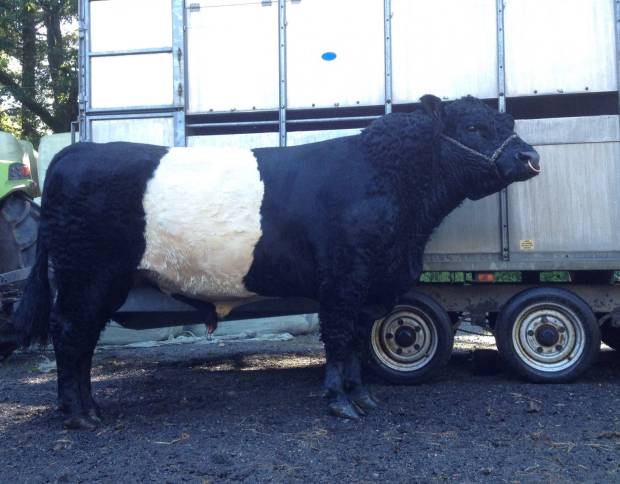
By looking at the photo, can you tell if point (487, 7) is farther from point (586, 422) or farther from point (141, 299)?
point (141, 299)

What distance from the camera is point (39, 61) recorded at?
1680 centimetres

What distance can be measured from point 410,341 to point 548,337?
1.19 meters

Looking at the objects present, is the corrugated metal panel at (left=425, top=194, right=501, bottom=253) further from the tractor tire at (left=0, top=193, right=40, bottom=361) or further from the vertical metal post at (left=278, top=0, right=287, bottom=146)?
the tractor tire at (left=0, top=193, right=40, bottom=361)

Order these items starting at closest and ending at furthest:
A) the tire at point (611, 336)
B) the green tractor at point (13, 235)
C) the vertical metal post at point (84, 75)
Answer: the vertical metal post at point (84, 75), the tire at point (611, 336), the green tractor at point (13, 235)

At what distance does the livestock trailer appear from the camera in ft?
19.4

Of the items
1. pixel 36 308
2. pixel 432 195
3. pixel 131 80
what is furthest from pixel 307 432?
pixel 131 80

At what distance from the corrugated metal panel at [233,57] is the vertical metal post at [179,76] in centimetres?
10

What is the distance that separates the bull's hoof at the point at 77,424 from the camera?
16.2ft

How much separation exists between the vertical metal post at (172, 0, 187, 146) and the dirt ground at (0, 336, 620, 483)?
2.36 metres

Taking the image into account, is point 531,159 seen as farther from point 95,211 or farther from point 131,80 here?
point 131,80

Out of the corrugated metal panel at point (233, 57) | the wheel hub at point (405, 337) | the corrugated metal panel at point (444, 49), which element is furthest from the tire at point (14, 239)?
the corrugated metal panel at point (444, 49)

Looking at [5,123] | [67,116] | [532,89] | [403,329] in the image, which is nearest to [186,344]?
[403,329]

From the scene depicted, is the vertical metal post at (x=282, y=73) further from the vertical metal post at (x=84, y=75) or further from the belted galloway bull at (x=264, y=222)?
the vertical metal post at (x=84, y=75)

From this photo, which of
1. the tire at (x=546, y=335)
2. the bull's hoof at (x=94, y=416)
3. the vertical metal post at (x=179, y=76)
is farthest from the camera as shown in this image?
the vertical metal post at (x=179, y=76)
